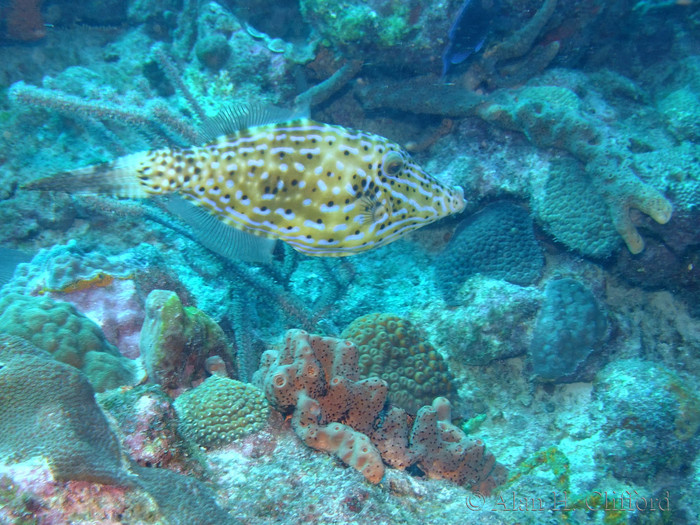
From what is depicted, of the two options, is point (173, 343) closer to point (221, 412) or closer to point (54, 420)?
point (221, 412)

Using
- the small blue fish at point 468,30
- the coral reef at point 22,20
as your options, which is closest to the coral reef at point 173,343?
the small blue fish at point 468,30

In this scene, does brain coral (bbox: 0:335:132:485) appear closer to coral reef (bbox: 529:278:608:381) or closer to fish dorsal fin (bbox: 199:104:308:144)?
fish dorsal fin (bbox: 199:104:308:144)

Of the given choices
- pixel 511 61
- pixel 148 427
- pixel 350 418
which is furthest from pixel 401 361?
pixel 511 61

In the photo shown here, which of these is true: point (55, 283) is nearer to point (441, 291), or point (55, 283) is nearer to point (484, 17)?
point (441, 291)

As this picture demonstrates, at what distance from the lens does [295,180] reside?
2.91m

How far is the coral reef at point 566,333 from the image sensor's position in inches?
194

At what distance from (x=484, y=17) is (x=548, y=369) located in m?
5.52

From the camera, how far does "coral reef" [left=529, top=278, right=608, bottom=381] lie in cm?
492

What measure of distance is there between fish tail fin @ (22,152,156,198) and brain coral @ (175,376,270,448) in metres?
1.68

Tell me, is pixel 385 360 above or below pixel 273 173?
below

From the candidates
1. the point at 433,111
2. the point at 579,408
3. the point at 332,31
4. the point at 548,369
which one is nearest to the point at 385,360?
the point at 548,369

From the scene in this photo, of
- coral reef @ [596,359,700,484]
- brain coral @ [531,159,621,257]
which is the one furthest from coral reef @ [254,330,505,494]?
brain coral @ [531,159,621,257]

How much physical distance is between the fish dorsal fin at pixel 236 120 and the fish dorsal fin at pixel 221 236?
0.56 m

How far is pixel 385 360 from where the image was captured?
4629 millimetres
